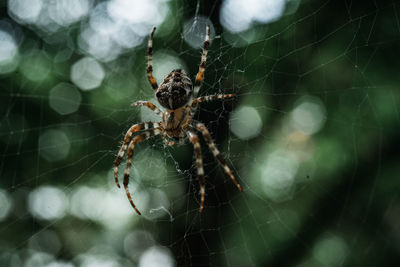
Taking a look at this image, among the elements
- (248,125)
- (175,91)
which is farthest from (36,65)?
(175,91)

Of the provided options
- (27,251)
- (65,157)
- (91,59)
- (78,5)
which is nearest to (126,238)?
(65,157)

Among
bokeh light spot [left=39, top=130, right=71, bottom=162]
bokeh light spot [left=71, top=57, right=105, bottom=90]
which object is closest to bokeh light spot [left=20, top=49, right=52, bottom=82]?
bokeh light spot [left=71, top=57, right=105, bottom=90]

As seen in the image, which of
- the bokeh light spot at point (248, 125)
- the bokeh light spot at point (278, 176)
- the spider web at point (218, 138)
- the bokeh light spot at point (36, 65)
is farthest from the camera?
the bokeh light spot at point (36, 65)

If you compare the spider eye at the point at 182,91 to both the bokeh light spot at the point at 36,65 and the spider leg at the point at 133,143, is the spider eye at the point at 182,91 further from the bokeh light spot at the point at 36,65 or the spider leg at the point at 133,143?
the bokeh light spot at the point at 36,65

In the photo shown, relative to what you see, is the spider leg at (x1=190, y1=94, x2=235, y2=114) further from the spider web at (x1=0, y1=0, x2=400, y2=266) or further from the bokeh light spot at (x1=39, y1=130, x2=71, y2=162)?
the bokeh light spot at (x1=39, y1=130, x2=71, y2=162)

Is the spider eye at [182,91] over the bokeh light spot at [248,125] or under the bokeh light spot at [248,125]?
over

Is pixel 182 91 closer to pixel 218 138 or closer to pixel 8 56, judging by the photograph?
pixel 218 138

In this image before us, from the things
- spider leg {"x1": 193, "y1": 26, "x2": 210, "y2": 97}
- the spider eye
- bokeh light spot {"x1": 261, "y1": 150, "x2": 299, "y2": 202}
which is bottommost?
bokeh light spot {"x1": 261, "y1": 150, "x2": 299, "y2": 202}

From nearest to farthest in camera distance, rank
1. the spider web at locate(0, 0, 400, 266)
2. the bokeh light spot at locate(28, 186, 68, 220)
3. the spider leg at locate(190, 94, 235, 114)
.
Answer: the spider leg at locate(190, 94, 235, 114)
the spider web at locate(0, 0, 400, 266)
the bokeh light spot at locate(28, 186, 68, 220)

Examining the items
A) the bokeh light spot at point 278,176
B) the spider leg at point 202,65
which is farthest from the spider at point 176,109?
the bokeh light spot at point 278,176
